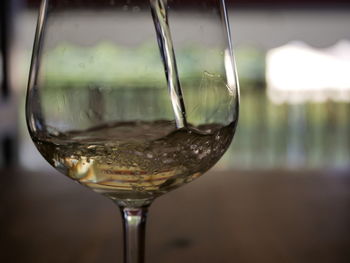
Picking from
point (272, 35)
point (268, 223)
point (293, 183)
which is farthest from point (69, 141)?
point (272, 35)

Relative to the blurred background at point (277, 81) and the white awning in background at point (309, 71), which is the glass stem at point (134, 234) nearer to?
the blurred background at point (277, 81)

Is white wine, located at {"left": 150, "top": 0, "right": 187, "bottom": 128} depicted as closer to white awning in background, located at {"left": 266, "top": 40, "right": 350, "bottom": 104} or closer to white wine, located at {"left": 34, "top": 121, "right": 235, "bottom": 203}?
white wine, located at {"left": 34, "top": 121, "right": 235, "bottom": 203}

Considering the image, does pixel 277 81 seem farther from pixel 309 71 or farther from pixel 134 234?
pixel 134 234

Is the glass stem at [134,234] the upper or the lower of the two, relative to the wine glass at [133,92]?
lower

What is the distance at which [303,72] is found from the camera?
4668mm

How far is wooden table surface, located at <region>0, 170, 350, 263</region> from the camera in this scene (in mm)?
527

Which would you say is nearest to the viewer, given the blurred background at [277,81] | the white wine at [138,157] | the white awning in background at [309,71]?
the white wine at [138,157]

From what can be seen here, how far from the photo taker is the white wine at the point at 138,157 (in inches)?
13.6

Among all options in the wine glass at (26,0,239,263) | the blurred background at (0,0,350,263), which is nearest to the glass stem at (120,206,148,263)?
the wine glass at (26,0,239,263)

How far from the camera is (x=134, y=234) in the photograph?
0.35m

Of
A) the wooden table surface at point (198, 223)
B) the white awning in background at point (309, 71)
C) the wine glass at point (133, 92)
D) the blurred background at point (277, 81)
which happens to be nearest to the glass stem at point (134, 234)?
the wine glass at point (133, 92)

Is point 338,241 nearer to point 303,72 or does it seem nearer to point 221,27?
point 221,27

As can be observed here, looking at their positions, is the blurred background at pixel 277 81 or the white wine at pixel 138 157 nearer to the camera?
the white wine at pixel 138 157

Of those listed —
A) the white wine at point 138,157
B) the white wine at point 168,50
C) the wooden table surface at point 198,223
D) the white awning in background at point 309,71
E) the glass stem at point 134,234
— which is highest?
the white wine at point 168,50
